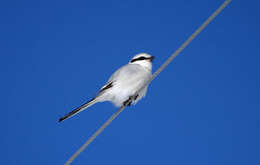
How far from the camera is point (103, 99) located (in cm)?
230

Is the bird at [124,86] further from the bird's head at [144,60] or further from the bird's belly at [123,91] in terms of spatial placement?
the bird's head at [144,60]

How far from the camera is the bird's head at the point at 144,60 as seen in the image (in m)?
2.59

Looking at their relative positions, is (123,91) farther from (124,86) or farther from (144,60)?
(144,60)

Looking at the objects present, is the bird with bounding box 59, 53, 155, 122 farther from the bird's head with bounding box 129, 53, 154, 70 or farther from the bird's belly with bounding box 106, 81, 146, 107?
the bird's head with bounding box 129, 53, 154, 70

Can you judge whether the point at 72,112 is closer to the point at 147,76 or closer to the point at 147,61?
the point at 147,76

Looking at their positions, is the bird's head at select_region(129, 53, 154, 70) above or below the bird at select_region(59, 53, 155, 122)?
above

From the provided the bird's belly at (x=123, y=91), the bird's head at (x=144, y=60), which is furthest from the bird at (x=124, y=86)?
the bird's head at (x=144, y=60)

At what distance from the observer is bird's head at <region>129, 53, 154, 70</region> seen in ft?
8.50

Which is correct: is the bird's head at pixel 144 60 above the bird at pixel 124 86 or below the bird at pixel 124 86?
above

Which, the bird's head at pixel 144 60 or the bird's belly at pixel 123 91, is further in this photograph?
the bird's head at pixel 144 60

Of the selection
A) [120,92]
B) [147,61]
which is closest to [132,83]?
[120,92]

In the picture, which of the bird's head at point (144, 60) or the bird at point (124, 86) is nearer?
the bird at point (124, 86)

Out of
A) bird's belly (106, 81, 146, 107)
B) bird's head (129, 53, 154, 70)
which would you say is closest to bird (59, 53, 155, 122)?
bird's belly (106, 81, 146, 107)

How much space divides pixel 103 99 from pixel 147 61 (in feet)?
1.62
